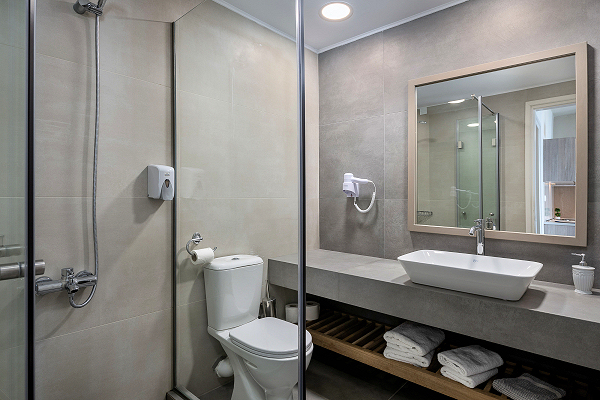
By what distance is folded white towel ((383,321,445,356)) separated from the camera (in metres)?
1.68

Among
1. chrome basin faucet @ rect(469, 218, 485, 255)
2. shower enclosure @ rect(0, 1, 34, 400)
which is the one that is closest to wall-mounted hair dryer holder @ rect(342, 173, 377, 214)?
chrome basin faucet @ rect(469, 218, 485, 255)

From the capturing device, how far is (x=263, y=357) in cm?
116

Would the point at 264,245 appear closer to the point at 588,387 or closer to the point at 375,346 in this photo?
the point at 375,346

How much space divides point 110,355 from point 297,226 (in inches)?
37.6

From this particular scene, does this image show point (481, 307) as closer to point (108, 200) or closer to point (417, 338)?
point (417, 338)

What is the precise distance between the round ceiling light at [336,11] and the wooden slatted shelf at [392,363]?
6.64 ft

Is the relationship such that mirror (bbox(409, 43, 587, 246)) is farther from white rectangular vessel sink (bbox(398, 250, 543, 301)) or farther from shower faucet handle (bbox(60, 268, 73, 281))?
shower faucet handle (bbox(60, 268, 73, 281))

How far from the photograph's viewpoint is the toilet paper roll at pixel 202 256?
132cm

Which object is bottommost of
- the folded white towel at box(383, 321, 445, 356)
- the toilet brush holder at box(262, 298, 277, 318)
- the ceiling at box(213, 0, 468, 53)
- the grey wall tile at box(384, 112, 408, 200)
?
the folded white towel at box(383, 321, 445, 356)

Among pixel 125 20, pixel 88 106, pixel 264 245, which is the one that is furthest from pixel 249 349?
pixel 125 20

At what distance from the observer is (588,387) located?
149 centimetres

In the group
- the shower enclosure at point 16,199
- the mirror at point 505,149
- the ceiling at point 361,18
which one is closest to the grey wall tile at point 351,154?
the mirror at point 505,149

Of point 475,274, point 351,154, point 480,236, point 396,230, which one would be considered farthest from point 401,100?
point 475,274

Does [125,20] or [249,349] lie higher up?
[125,20]
